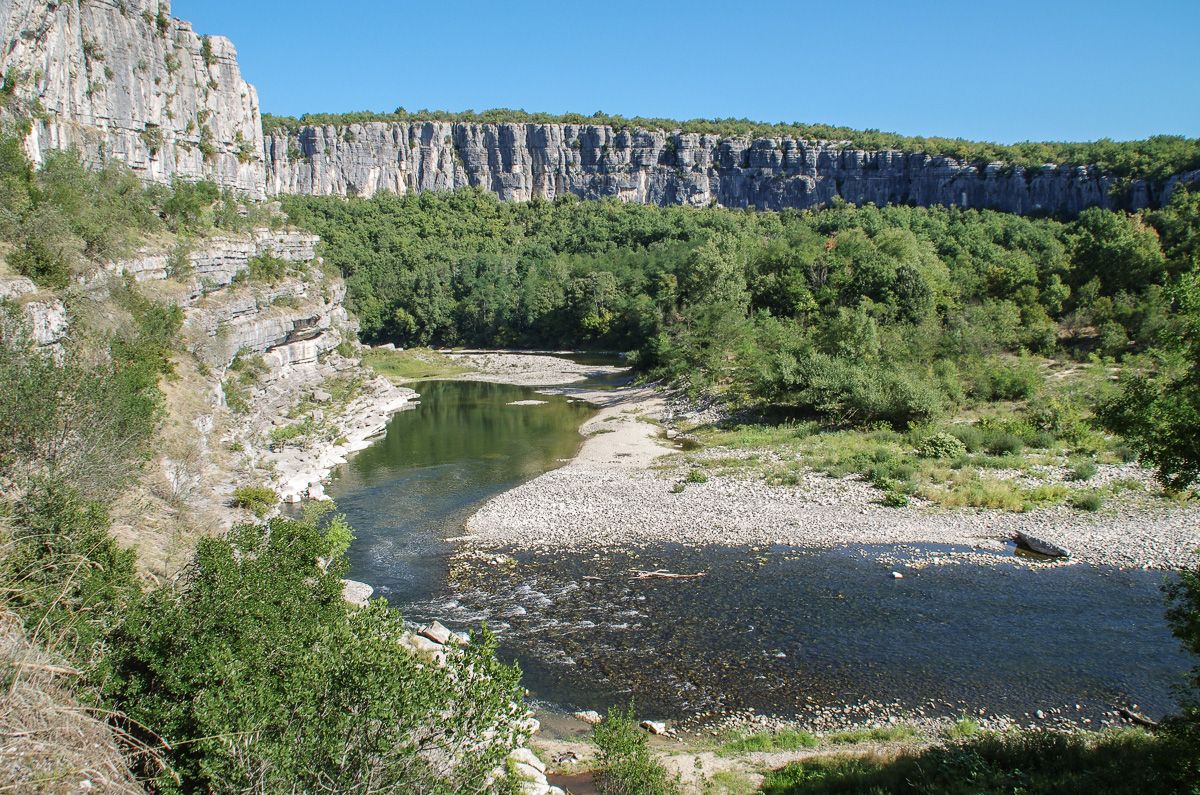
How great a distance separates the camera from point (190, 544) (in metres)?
13.1

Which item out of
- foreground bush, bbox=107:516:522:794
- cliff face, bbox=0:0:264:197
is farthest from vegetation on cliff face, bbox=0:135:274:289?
foreground bush, bbox=107:516:522:794

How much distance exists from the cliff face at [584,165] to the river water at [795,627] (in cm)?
8099

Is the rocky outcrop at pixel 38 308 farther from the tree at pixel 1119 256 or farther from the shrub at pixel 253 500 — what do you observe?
the tree at pixel 1119 256

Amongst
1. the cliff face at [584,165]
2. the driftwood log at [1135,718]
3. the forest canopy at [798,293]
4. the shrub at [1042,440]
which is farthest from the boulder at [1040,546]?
the cliff face at [584,165]

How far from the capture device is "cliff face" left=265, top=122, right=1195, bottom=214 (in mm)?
96125

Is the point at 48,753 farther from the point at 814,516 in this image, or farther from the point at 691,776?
the point at 814,516

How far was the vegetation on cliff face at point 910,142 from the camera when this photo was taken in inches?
2373

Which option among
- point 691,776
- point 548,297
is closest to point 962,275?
point 548,297

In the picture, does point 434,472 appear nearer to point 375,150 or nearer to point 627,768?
point 627,768

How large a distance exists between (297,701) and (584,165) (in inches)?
4387

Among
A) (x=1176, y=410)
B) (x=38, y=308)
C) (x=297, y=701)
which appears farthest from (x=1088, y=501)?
(x=38, y=308)

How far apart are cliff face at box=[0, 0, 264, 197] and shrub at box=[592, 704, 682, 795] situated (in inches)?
1236

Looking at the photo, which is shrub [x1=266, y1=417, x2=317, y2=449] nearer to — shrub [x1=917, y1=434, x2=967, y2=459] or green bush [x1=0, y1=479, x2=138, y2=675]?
green bush [x1=0, y1=479, x2=138, y2=675]

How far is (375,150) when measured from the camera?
107 metres
